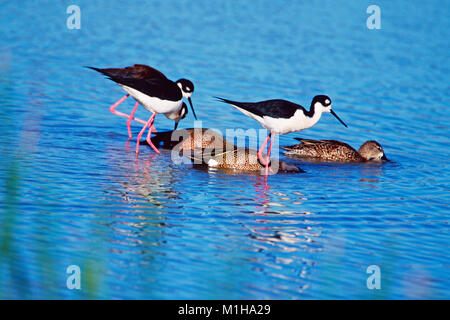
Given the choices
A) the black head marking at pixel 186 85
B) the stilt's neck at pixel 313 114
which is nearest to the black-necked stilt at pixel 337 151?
the stilt's neck at pixel 313 114

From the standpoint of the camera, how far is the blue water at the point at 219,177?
7.03m

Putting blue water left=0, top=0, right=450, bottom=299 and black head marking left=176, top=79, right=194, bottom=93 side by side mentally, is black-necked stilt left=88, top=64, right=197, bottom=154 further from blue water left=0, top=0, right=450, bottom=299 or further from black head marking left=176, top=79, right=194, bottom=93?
blue water left=0, top=0, right=450, bottom=299

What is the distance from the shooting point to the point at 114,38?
21297 millimetres

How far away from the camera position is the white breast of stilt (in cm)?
1233

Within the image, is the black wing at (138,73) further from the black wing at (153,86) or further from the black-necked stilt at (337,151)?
the black-necked stilt at (337,151)

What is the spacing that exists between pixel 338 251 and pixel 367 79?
1124cm

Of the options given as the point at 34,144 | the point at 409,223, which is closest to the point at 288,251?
the point at 409,223

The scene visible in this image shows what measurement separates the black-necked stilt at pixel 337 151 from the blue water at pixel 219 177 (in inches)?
10.9

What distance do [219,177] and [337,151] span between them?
2.58 metres

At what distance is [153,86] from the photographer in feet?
40.4

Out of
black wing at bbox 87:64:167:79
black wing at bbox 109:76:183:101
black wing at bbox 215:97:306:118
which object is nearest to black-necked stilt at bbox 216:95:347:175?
black wing at bbox 215:97:306:118

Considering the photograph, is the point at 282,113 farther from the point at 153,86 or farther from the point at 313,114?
the point at 153,86

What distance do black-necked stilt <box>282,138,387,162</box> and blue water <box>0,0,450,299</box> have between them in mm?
278

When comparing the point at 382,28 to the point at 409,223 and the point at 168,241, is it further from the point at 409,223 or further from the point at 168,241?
the point at 168,241
